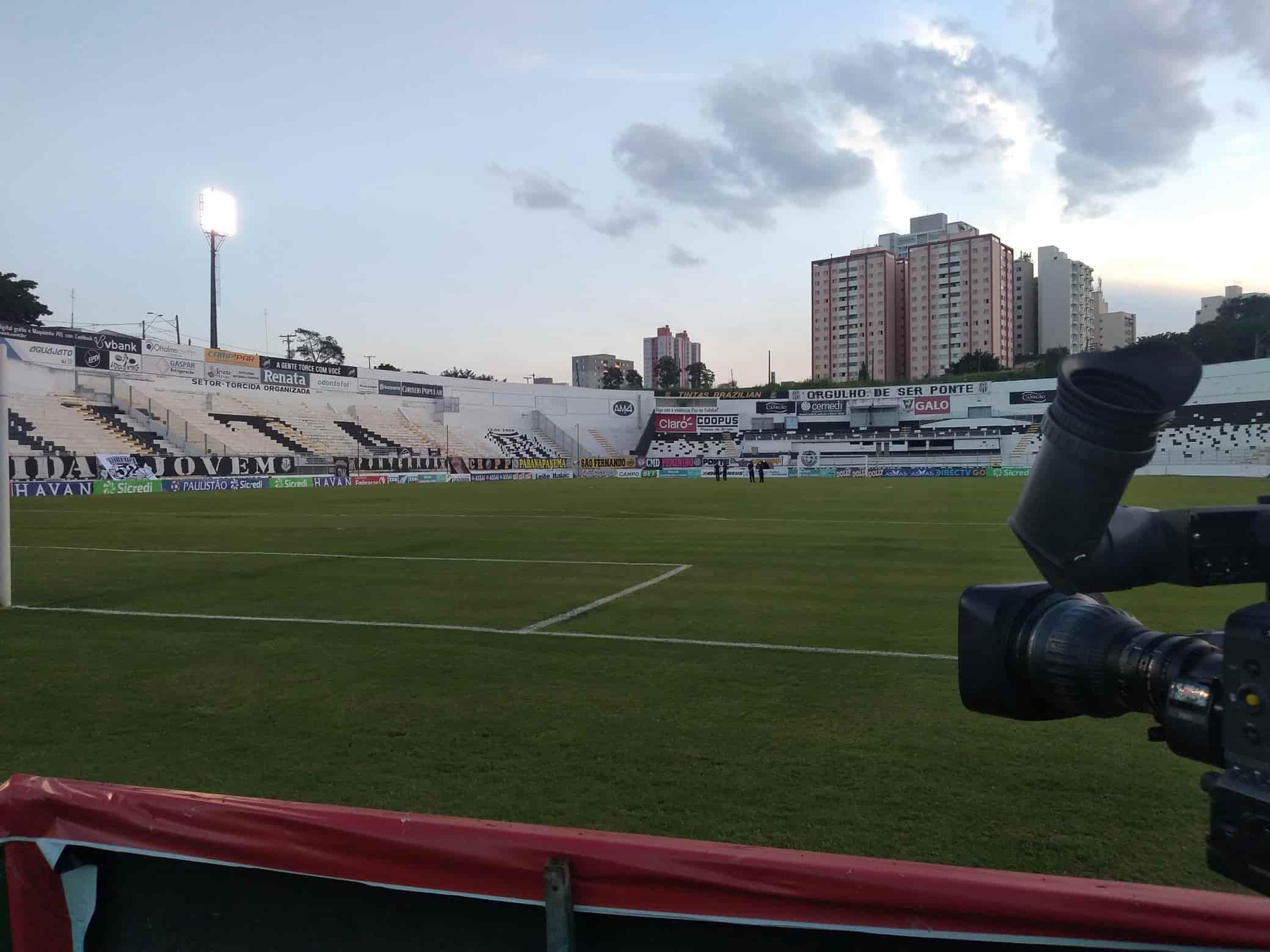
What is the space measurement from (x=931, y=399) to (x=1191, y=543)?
82.5 meters

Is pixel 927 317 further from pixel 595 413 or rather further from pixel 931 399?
pixel 595 413

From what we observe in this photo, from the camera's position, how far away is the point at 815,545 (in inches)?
543

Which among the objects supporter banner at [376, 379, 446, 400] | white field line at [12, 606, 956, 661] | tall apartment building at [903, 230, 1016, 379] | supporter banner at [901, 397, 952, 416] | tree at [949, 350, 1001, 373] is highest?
tall apartment building at [903, 230, 1016, 379]

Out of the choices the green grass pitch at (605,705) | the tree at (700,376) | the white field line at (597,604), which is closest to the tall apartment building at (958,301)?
the tree at (700,376)

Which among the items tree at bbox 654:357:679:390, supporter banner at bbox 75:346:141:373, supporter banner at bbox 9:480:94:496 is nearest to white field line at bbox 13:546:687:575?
supporter banner at bbox 9:480:94:496

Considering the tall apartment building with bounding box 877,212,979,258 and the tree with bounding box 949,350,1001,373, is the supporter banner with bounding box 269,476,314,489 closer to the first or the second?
the tree with bounding box 949,350,1001,373

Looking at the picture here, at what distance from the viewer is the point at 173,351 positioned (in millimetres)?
51875

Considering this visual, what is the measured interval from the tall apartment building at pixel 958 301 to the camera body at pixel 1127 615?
124382mm

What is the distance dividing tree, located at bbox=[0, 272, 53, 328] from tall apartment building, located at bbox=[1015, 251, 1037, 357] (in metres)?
123

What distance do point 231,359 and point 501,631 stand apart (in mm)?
54627

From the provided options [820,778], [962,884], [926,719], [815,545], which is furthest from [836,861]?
[815,545]

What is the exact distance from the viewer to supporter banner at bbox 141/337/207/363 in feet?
165

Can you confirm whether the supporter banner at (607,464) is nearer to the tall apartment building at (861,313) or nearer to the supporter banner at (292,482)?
the supporter banner at (292,482)

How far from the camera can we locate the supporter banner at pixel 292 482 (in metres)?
42.1
